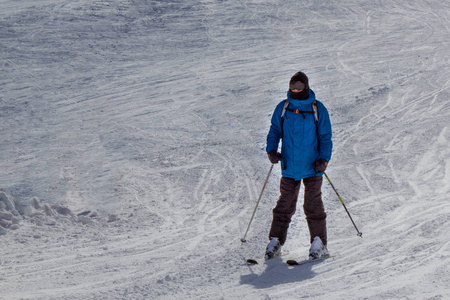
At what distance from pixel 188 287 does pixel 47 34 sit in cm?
1143

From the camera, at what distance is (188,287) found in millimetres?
5148

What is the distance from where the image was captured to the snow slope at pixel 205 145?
17.9 feet

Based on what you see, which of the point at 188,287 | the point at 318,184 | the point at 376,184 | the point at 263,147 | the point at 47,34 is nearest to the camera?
the point at 188,287

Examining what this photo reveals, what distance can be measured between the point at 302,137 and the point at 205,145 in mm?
4439

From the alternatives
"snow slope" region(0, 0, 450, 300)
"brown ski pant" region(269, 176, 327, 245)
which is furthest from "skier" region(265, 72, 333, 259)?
"snow slope" region(0, 0, 450, 300)

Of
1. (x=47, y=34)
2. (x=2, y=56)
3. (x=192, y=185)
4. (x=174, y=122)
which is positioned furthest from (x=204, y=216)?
(x=47, y=34)

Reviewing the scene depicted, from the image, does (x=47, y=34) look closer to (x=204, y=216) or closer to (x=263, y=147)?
(x=263, y=147)

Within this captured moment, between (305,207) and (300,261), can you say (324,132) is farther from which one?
(300,261)

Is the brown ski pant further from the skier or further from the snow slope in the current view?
the snow slope

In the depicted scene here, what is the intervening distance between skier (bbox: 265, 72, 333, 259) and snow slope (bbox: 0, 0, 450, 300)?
283mm

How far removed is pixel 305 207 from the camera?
574cm

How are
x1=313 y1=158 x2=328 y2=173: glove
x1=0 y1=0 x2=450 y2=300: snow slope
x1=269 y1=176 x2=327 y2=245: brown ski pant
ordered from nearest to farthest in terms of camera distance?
x1=313 y1=158 x2=328 y2=173: glove → x1=0 y1=0 x2=450 y2=300: snow slope → x1=269 y1=176 x2=327 y2=245: brown ski pant

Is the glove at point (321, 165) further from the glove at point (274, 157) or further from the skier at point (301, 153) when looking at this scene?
the glove at point (274, 157)

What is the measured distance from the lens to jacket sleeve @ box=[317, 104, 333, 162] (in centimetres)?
534
